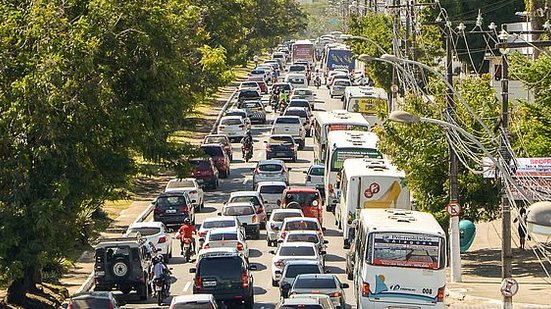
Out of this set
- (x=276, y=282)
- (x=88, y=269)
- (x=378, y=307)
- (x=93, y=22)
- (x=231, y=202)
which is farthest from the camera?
(x=231, y=202)

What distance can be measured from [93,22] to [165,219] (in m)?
15.3

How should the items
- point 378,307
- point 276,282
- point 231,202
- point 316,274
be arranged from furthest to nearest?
1. point 231,202
2. point 276,282
3. point 316,274
4. point 378,307

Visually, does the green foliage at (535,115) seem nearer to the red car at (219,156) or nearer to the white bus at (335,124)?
the white bus at (335,124)

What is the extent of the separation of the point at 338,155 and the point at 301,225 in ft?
32.2

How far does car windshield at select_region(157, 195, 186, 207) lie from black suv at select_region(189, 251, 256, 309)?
1630 centimetres

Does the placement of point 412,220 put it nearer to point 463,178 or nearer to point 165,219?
point 463,178

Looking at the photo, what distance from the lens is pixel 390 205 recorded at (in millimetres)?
44250

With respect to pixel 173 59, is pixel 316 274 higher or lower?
lower

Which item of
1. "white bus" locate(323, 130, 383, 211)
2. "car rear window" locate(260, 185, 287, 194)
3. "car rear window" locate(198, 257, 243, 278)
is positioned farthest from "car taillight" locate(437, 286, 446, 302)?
"car rear window" locate(260, 185, 287, 194)

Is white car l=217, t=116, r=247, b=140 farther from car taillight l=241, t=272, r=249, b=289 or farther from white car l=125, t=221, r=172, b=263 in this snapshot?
car taillight l=241, t=272, r=249, b=289

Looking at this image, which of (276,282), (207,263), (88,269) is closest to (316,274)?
(207,263)

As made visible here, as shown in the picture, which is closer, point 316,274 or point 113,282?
point 316,274

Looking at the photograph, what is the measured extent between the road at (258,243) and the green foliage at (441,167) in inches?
148

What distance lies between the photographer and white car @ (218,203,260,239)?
47750 millimetres
